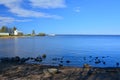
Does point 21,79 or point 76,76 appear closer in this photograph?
point 21,79

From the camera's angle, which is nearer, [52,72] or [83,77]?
[83,77]

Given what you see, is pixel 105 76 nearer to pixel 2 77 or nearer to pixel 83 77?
pixel 83 77

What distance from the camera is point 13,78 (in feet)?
48.2

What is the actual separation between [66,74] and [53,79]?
6.26ft

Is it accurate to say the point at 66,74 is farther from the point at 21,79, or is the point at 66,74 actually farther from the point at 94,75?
the point at 21,79

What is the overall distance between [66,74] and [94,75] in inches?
80.3

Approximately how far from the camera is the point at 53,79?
1425 centimetres

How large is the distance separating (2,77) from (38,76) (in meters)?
2.49

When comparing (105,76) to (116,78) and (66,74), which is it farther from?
(66,74)

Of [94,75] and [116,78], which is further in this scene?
[94,75]

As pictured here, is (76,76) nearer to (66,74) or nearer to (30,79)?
(66,74)

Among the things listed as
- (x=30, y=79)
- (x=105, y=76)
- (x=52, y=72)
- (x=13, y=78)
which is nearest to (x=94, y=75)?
(x=105, y=76)

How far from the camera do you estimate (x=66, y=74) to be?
15.9 metres

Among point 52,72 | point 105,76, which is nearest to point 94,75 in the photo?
point 105,76
